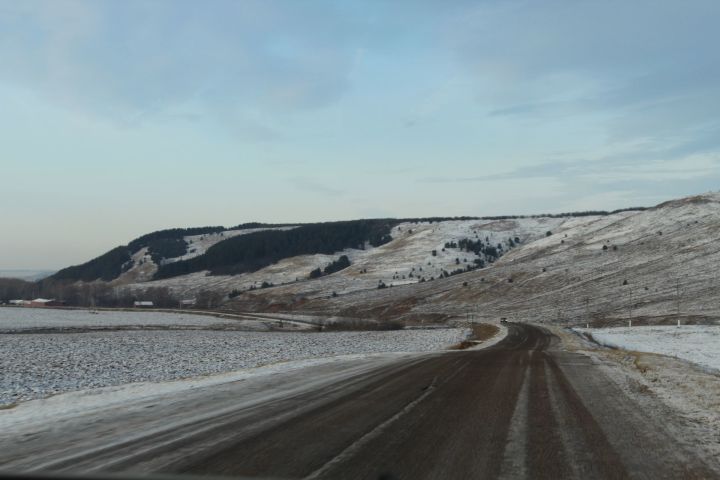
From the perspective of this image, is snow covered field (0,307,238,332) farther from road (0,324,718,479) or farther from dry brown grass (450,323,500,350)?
road (0,324,718,479)

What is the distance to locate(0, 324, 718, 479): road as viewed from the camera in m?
7.70

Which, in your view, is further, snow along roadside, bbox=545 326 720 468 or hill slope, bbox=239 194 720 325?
hill slope, bbox=239 194 720 325

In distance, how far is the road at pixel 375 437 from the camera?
7.70 metres

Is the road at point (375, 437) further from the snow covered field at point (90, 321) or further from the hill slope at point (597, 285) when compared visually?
the hill slope at point (597, 285)

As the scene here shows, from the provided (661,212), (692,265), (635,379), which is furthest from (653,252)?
(635,379)

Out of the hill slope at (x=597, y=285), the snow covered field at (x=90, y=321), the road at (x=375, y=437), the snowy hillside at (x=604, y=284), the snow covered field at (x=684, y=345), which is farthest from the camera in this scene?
the hill slope at (x=597, y=285)

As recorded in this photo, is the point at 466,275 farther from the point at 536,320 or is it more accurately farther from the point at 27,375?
the point at 27,375

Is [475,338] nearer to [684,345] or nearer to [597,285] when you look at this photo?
[684,345]

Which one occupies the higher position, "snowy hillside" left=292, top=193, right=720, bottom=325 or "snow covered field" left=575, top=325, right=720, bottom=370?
"snowy hillside" left=292, top=193, right=720, bottom=325

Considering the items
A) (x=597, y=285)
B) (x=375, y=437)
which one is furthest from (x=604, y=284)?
(x=375, y=437)

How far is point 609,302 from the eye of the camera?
382 ft

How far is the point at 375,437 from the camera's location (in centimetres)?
960

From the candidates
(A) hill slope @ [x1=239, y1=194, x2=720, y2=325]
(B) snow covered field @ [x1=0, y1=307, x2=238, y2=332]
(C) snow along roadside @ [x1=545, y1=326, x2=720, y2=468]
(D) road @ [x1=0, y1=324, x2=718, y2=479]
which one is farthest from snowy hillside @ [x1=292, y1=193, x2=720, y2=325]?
(D) road @ [x1=0, y1=324, x2=718, y2=479]

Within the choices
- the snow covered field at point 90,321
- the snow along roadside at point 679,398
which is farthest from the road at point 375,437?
the snow covered field at point 90,321
